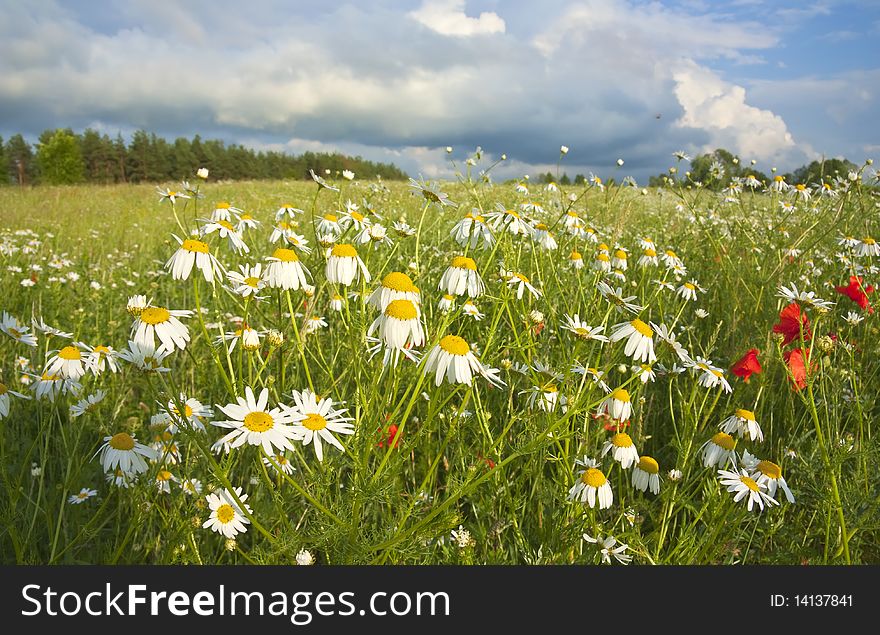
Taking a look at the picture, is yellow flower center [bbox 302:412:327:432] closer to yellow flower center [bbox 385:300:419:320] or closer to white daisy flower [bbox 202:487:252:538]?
yellow flower center [bbox 385:300:419:320]

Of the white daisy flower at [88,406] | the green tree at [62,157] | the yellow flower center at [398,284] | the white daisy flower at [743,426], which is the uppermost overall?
the green tree at [62,157]

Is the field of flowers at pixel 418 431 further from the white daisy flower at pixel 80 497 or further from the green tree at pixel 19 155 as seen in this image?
the green tree at pixel 19 155

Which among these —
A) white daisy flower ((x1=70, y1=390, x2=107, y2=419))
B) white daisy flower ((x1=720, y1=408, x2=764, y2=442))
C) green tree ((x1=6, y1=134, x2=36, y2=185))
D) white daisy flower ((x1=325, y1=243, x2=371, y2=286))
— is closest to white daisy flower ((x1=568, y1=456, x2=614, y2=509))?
white daisy flower ((x1=720, y1=408, x2=764, y2=442))

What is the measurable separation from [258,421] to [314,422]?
139 mm

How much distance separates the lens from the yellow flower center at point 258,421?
1.19 meters

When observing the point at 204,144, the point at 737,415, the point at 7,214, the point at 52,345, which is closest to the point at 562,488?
the point at 737,415

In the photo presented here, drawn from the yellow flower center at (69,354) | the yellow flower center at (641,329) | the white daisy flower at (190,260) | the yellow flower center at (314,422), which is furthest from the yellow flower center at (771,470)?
the yellow flower center at (69,354)

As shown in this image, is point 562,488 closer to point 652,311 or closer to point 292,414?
point 292,414

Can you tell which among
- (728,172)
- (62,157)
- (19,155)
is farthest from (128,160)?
(728,172)

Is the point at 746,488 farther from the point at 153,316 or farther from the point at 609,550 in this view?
the point at 153,316

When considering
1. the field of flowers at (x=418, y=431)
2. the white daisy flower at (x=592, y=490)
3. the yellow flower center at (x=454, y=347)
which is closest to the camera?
the yellow flower center at (x=454, y=347)

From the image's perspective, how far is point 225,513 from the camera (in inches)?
64.6

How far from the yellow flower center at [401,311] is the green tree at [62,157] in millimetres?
58296

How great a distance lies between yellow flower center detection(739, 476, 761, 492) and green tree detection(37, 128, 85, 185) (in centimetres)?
5870
